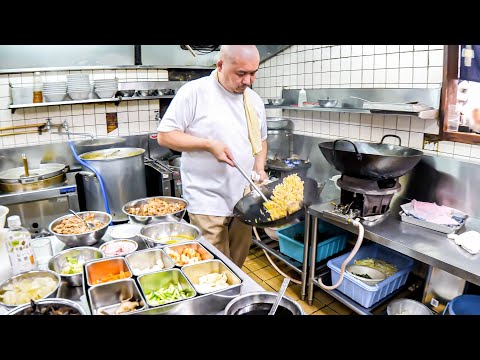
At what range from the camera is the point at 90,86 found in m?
4.16

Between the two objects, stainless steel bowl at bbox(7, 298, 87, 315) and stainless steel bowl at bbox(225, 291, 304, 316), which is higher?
stainless steel bowl at bbox(7, 298, 87, 315)

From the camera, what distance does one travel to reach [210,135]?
2217mm

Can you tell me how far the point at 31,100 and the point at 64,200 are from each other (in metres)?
1.24

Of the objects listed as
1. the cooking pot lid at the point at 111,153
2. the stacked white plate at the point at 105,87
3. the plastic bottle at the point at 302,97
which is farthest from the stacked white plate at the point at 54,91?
the plastic bottle at the point at 302,97

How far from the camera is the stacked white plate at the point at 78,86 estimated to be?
401 centimetres

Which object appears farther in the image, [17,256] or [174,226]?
[174,226]

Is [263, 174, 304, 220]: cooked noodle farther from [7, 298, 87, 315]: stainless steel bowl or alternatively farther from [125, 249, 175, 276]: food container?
[7, 298, 87, 315]: stainless steel bowl

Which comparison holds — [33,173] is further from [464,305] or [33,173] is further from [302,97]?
[464,305]

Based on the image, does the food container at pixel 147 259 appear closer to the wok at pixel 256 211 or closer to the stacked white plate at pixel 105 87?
the wok at pixel 256 211

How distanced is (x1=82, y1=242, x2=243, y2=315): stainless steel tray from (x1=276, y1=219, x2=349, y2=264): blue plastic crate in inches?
75.3

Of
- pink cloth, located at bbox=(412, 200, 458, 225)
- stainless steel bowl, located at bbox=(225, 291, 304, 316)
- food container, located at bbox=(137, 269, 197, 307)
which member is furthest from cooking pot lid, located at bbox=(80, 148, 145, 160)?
stainless steel bowl, located at bbox=(225, 291, 304, 316)

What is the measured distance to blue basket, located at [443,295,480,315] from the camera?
2184mm
